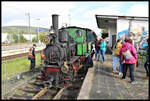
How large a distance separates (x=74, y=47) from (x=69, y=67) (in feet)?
5.34

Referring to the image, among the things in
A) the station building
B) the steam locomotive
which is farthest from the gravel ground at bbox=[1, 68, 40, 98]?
the station building

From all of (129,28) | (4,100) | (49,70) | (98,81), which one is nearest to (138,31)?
(129,28)

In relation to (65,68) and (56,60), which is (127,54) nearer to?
(65,68)

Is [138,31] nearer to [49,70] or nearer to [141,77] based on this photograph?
[141,77]

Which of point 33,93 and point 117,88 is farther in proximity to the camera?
point 33,93

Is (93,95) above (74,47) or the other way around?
the other way around

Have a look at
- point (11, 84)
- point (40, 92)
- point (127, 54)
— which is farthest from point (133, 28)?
point (11, 84)

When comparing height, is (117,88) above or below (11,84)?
above

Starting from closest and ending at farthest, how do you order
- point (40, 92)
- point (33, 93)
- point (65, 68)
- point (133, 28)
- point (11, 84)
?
point (40, 92) < point (33, 93) < point (65, 68) < point (11, 84) < point (133, 28)

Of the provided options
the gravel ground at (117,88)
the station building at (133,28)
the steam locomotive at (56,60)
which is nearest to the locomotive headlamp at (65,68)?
the steam locomotive at (56,60)

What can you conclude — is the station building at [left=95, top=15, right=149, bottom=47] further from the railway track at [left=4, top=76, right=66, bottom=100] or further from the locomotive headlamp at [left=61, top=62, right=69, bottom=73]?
the railway track at [left=4, top=76, right=66, bottom=100]

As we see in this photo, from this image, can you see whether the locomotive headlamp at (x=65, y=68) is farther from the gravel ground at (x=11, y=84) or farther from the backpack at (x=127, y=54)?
the backpack at (x=127, y=54)

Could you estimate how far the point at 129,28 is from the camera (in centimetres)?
1012

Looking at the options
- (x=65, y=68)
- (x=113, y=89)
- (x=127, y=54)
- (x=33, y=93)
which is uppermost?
(x=127, y=54)
